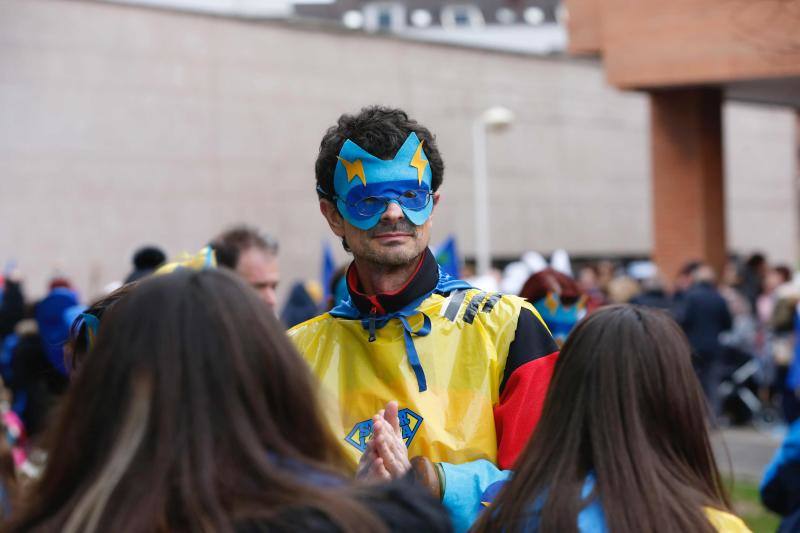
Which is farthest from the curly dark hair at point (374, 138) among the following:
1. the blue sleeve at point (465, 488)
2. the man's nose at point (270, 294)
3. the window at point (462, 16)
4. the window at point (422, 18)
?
the window at point (462, 16)

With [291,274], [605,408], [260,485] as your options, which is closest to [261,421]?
[260,485]

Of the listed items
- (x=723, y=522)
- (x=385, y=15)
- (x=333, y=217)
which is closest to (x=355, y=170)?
(x=333, y=217)

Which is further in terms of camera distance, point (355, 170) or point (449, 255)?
point (449, 255)

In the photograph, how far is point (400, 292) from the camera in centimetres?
353

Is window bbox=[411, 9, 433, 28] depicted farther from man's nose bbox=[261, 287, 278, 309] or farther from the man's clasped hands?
the man's clasped hands

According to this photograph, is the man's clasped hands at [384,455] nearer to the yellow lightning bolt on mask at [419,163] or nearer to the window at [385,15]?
the yellow lightning bolt on mask at [419,163]

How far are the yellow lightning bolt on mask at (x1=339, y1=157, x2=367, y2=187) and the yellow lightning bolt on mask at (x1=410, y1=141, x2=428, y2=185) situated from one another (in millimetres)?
153

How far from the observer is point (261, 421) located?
1999 mm

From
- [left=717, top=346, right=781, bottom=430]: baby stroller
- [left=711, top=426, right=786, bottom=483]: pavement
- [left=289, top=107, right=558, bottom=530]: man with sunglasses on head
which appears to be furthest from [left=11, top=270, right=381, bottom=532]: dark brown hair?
[left=717, top=346, right=781, bottom=430]: baby stroller

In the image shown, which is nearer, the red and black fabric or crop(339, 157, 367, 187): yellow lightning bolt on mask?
the red and black fabric

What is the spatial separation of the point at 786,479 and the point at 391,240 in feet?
7.46

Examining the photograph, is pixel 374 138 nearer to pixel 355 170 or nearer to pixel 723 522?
pixel 355 170

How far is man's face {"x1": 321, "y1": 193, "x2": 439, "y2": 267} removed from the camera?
11.9 feet

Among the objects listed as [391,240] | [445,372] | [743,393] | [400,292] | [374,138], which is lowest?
[743,393]
